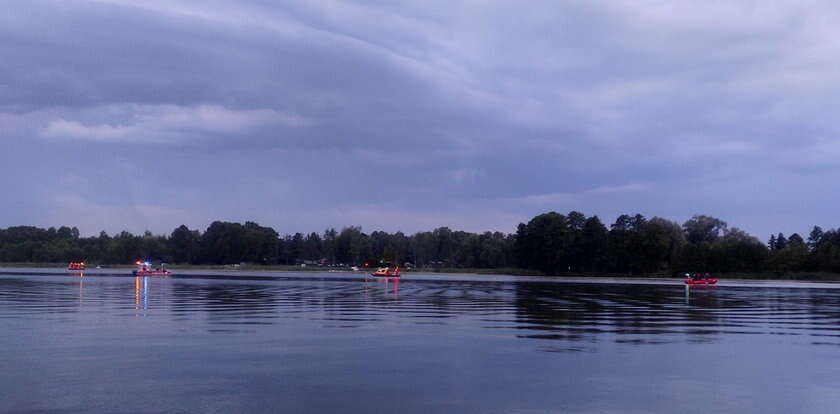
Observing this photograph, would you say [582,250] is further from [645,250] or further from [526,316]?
Answer: [526,316]

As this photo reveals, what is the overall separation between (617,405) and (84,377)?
881 centimetres

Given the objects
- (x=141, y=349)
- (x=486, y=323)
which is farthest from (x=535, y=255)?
(x=141, y=349)

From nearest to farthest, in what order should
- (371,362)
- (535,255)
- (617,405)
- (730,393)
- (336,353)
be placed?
(617,405) < (730,393) < (371,362) < (336,353) < (535,255)

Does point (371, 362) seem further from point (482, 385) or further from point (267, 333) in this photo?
point (267, 333)

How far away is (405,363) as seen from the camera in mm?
15656

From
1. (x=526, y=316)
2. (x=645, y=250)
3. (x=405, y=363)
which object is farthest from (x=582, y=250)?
(x=405, y=363)

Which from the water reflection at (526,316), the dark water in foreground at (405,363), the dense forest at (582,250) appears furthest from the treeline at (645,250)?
the dark water in foreground at (405,363)

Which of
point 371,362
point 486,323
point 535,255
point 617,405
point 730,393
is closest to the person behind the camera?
point 617,405

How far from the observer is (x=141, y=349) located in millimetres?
17125

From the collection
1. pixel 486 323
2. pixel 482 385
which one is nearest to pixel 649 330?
pixel 486 323

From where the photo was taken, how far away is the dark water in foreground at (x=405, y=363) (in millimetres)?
11742

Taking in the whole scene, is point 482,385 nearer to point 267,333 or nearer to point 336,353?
point 336,353

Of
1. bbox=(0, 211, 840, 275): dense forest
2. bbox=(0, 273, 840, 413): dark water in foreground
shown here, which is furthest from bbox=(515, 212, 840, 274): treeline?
bbox=(0, 273, 840, 413): dark water in foreground

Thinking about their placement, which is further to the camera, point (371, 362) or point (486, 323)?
point (486, 323)
